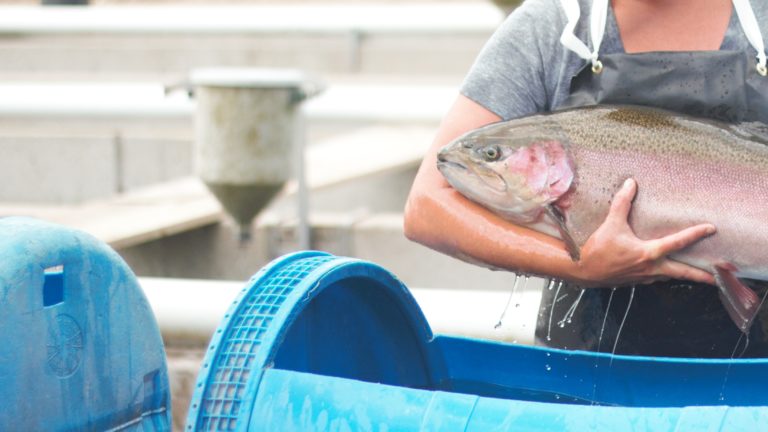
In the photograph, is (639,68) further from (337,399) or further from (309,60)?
(309,60)

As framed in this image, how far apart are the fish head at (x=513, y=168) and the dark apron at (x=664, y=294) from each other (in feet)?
0.52

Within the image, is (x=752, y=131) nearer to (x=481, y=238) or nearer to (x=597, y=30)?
(x=597, y=30)

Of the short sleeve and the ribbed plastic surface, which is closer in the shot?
the ribbed plastic surface

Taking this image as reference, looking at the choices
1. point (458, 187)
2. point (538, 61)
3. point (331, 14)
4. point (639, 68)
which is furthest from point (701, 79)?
point (331, 14)

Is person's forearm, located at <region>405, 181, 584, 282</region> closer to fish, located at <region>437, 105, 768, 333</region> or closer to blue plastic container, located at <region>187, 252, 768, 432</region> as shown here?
fish, located at <region>437, 105, 768, 333</region>

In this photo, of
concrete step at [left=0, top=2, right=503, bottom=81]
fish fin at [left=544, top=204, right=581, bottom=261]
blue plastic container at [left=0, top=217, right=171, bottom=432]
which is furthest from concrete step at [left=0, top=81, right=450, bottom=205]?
blue plastic container at [left=0, top=217, right=171, bottom=432]

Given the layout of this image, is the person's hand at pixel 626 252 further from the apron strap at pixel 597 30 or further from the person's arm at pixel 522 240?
the apron strap at pixel 597 30

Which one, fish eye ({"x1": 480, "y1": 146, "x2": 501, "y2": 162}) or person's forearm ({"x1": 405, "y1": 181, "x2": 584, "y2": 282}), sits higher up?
fish eye ({"x1": 480, "y1": 146, "x2": 501, "y2": 162})

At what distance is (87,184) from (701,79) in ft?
20.0

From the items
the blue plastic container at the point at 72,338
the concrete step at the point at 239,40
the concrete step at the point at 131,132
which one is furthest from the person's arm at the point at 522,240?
the concrete step at the point at 239,40

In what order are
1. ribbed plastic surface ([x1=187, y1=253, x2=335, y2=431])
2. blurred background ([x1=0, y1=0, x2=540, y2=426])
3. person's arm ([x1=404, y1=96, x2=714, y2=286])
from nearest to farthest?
ribbed plastic surface ([x1=187, y1=253, x2=335, y2=431]) < person's arm ([x1=404, y1=96, x2=714, y2=286]) < blurred background ([x1=0, y1=0, x2=540, y2=426])

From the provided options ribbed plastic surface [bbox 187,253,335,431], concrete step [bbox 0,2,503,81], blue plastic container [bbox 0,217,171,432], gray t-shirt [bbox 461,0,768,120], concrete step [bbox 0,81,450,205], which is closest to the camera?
ribbed plastic surface [bbox 187,253,335,431]

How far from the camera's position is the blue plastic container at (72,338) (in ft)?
7.52

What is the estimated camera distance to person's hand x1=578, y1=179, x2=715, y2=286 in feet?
7.85
